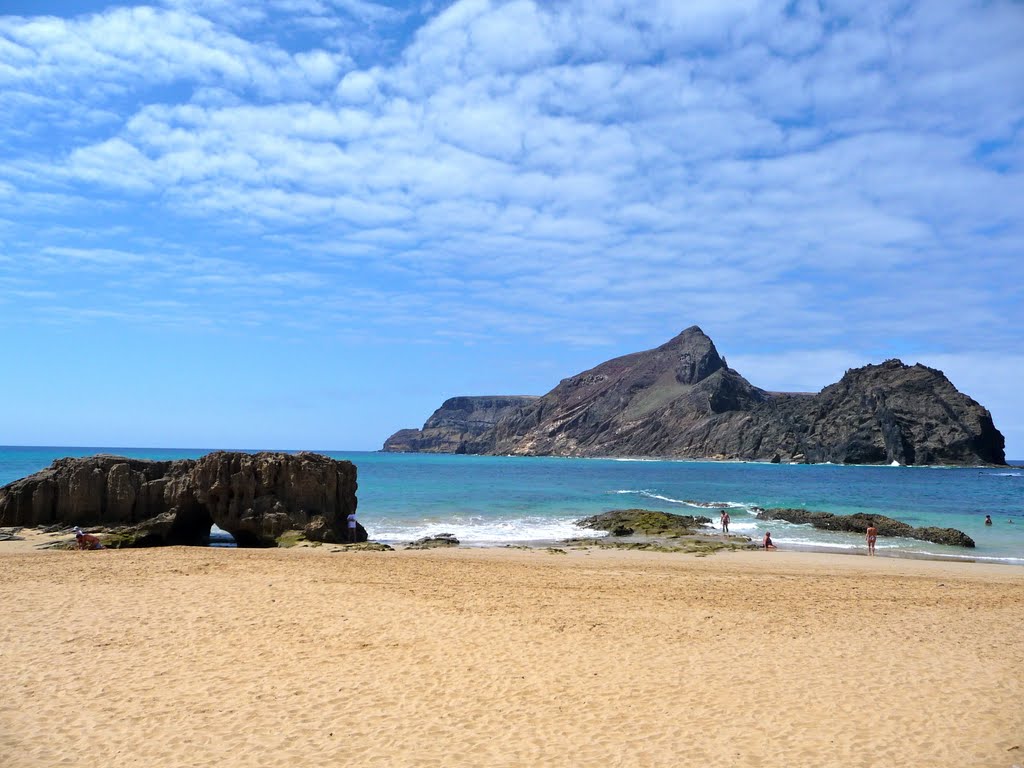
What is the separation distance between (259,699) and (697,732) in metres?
5.36

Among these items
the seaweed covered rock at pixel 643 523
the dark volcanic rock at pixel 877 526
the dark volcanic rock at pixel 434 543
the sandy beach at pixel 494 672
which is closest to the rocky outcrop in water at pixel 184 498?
the dark volcanic rock at pixel 434 543

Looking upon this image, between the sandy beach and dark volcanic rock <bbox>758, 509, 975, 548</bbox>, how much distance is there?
15991mm

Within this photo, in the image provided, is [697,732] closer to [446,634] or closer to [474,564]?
[446,634]

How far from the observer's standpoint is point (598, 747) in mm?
7582

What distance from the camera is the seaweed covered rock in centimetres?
3422

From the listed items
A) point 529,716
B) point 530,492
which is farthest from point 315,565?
point 530,492

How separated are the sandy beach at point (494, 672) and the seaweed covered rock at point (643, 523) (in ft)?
55.0

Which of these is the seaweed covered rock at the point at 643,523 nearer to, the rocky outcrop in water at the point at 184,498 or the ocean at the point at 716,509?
the ocean at the point at 716,509

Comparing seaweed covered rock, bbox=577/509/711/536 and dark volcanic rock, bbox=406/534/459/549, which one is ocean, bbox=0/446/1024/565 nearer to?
dark volcanic rock, bbox=406/534/459/549

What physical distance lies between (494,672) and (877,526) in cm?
3066

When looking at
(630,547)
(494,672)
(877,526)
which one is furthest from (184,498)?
(877,526)

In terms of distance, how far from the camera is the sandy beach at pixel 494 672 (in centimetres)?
754

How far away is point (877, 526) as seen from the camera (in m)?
34.4

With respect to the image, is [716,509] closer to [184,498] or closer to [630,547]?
[630,547]
